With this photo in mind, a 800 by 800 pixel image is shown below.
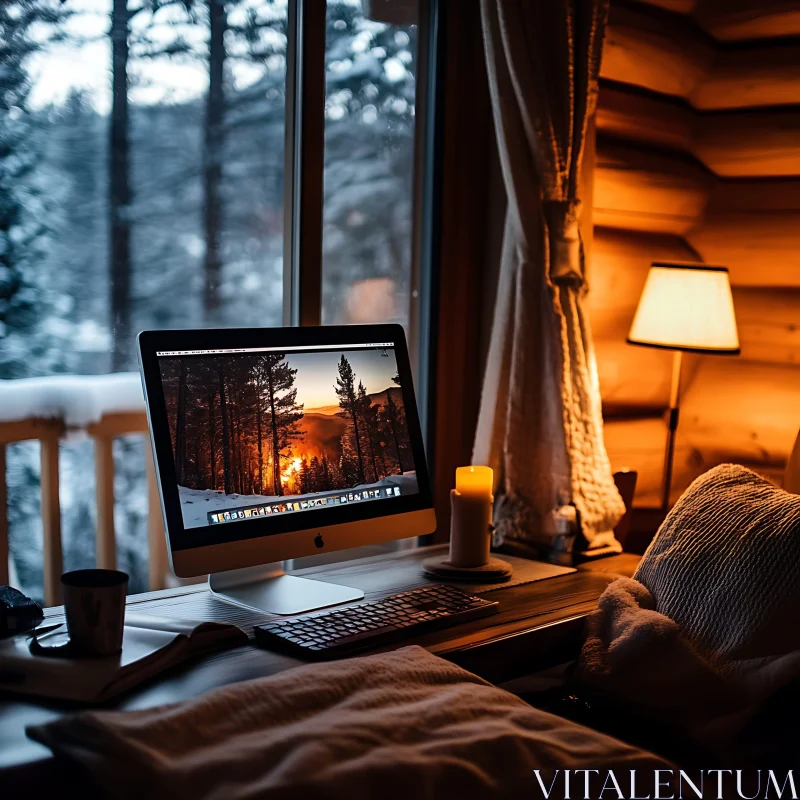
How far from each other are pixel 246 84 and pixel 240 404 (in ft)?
2.87

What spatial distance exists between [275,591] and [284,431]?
267mm

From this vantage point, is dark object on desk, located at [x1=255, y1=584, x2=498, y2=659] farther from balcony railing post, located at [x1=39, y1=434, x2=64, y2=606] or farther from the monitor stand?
balcony railing post, located at [x1=39, y1=434, x2=64, y2=606]

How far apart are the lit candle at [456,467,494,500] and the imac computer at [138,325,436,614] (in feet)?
0.25

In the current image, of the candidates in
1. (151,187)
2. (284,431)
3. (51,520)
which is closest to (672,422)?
(284,431)

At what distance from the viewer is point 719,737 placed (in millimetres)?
1386

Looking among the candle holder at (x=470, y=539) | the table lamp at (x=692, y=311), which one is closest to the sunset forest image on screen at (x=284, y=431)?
the candle holder at (x=470, y=539)

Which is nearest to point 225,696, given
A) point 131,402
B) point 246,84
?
point 131,402

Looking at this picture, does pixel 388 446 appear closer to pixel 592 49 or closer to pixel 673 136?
pixel 592 49

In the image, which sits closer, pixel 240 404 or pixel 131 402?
pixel 240 404

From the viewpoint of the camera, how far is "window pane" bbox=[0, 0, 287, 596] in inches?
74.7

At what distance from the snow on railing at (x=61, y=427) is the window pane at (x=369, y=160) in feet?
1.63

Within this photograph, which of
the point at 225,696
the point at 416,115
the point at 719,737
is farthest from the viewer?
the point at 416,115

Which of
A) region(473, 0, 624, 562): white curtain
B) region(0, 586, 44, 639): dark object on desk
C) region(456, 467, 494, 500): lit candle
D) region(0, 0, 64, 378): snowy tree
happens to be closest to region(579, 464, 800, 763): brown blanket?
region(456, 467, 494, 500): lit candle

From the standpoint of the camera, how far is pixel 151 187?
203 centimetres
